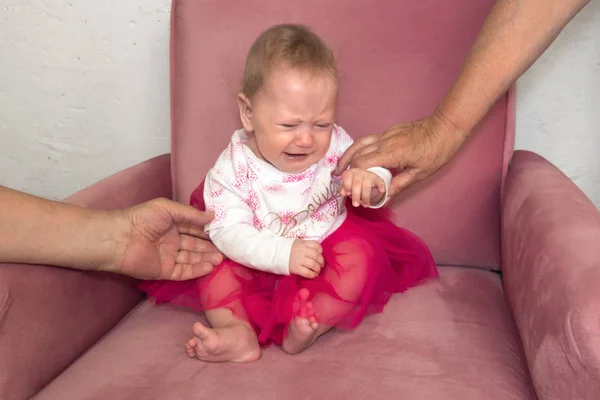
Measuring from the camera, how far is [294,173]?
1100mm

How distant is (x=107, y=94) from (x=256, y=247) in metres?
0.80

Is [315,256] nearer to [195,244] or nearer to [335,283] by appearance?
[335,283]

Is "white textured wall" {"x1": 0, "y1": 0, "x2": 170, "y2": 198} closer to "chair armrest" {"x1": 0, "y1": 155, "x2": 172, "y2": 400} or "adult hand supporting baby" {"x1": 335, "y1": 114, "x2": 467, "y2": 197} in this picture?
"chair armrest" {"x1": 0, "y1": 155, "x2": 172, "y2": 400}

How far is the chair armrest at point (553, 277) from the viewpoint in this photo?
703 mm

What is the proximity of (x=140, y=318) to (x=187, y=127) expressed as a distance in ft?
1.36

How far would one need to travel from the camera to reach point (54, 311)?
934mm

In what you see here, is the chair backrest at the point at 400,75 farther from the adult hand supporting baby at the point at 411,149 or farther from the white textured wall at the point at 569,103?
the white textured wall at the point at 569,103

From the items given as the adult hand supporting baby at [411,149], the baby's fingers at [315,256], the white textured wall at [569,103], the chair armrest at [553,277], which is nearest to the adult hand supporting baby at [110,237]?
the baby's fingers at [315,256]

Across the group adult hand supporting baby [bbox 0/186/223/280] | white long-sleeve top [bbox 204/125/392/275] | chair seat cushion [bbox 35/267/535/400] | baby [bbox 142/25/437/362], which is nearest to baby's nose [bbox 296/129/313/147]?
baby [bbox 142/25/437/362]

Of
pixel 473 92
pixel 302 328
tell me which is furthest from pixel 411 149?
pixel 302 328

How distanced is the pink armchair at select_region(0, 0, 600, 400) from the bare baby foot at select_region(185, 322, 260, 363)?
2 cm

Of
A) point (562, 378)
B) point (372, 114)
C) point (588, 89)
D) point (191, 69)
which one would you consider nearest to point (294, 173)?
point (372, 114)

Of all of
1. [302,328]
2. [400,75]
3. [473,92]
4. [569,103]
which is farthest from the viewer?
[569,103]

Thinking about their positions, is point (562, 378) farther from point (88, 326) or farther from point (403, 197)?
point (88, 326)
